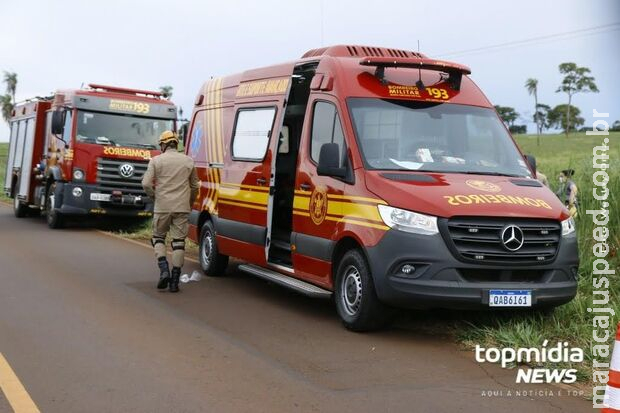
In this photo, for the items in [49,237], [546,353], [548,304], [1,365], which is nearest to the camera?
[1,365]

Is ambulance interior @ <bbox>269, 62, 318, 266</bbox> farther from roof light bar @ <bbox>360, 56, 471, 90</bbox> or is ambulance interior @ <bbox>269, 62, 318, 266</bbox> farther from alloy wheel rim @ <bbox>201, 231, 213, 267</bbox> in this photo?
alloy wheel rim @ <bbox>201, 231, 213, 267</bbox>

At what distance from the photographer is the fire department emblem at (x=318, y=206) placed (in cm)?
731

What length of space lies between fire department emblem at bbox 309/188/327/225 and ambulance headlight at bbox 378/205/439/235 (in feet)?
3.40

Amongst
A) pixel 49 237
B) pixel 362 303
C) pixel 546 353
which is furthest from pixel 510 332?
pixel 49 237

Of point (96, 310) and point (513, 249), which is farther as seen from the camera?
point (96, 310)

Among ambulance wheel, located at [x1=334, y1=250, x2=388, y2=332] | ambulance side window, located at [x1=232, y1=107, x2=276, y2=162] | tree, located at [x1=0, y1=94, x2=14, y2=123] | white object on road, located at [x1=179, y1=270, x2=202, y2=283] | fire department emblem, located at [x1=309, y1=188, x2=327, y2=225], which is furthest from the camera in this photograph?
tree, located at [x1=0, y1=94, x2=14, y2=123]

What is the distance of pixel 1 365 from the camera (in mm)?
5582

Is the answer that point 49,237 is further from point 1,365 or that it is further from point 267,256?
point 1,365

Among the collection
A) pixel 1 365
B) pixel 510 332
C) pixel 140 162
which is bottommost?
pixel 1 365

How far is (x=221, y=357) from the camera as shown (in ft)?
19.4

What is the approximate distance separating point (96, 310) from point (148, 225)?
30.7 ft

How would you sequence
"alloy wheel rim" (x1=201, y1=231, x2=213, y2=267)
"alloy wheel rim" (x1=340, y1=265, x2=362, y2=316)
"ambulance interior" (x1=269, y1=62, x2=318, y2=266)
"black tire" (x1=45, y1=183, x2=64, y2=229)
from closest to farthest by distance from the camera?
"alloy wheel rim" (x1=340, y1=265, x2=362, y2=316) → "ambulance interior" (x1=269, y1=62, x2=318, y2=266) → "alloy wheel rim" (x1=201, y1=231, x2=213, y2=267) → "black tire" (x1=45, y1=183, x2=64, y2=229)

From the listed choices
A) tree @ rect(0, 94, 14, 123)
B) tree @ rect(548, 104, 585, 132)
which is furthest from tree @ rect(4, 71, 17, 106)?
tree @ rect(548, 104, 585, 132)

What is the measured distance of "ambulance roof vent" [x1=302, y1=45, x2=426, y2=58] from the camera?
27.5ft
